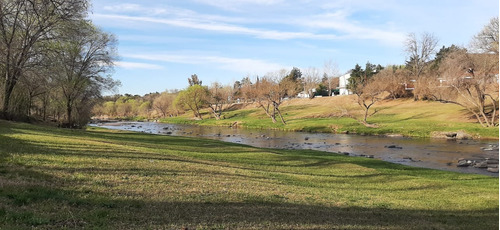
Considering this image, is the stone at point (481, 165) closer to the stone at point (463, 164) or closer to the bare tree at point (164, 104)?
the stone at point (463, 164)

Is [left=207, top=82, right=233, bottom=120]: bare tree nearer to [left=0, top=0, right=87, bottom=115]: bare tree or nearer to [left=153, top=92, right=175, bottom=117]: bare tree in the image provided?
[left=153, top=92, right=175, bottom=117]: bare tree

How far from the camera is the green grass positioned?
6969 mm

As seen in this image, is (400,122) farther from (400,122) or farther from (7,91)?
(7,91)

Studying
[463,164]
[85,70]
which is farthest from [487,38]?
[85,70]

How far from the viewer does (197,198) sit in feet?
29.8

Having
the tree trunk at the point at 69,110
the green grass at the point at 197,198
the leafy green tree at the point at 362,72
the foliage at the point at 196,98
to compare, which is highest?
the leafy green tree at the point at 362,72

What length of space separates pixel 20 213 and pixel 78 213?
98 centimetres

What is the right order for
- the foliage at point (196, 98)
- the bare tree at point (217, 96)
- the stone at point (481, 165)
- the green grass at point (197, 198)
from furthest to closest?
the foliage at point (196, 98) < the bare tree at point (217, 96) < the stone at point (481, 165) < the green grass at point (197, 198)

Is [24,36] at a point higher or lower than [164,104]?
higher

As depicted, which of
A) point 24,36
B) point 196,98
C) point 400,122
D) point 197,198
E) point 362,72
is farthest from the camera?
point 196,98

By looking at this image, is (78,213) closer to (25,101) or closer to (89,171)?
(89,171)

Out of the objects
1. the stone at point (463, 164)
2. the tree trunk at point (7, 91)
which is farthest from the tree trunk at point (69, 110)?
the stone at point (463, 164)

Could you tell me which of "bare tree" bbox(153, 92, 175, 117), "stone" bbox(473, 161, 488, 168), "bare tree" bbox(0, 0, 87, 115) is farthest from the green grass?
"bare tree" bbox(153, 92, 175, 117)

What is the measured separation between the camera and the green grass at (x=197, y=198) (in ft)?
22.9
